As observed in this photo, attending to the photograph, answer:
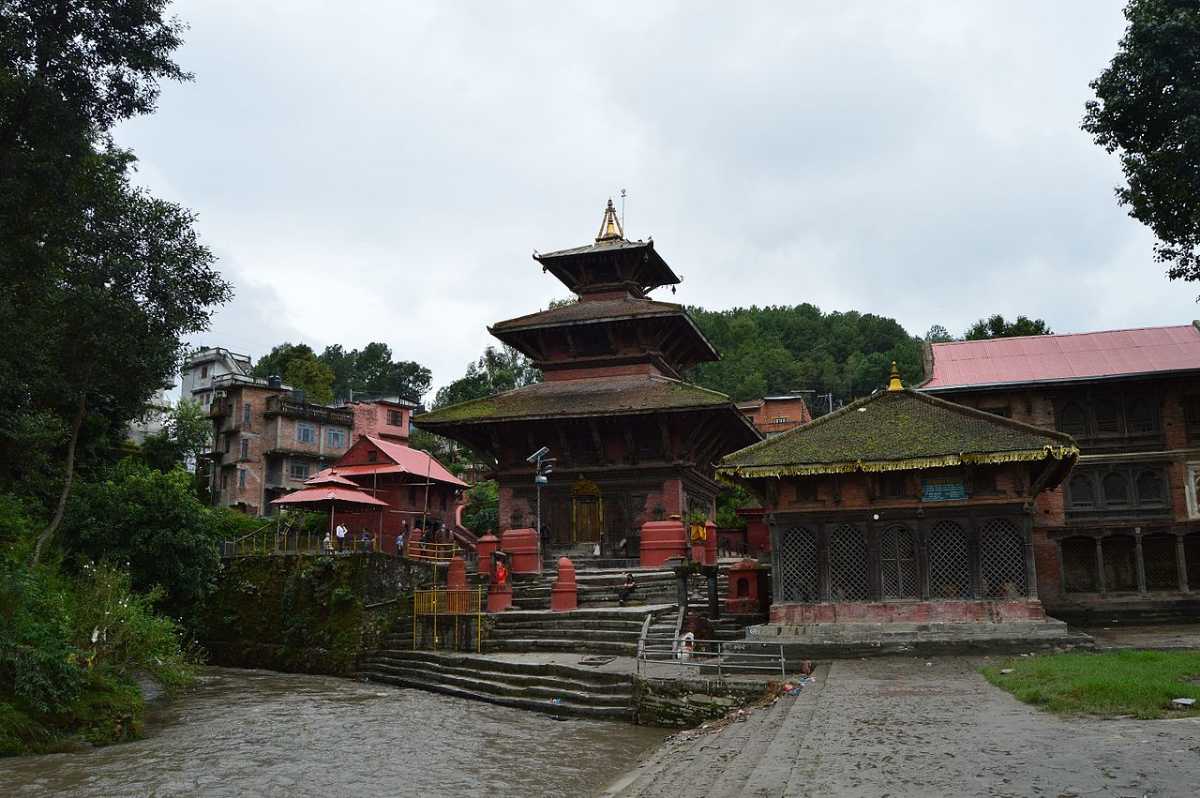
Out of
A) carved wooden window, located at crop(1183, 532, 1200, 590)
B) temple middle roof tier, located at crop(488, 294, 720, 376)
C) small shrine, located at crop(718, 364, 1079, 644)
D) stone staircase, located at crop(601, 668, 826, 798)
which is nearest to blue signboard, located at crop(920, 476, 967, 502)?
small shrine, located at crop(718, 364, 1079, 644)

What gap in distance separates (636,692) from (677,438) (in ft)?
46.7

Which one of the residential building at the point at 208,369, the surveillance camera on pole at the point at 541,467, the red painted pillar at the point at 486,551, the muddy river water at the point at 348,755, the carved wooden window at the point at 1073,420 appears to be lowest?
the muddy river water at the point at 348,755

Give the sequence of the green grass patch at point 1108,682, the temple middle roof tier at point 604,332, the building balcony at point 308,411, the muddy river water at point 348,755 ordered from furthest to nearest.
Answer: the building balcony at point 308,411 → the temple middle roof tier at point 604,332 → the muddy river water at point 348,755 → the green grass patch at point 1108,682

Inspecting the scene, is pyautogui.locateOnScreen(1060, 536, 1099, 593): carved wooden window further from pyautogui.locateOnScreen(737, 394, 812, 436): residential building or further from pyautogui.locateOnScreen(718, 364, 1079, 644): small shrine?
pyautogui.locateOnScreen(737, 394, 812, 436): residential building

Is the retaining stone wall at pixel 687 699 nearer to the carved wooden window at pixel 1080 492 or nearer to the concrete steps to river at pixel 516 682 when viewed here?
the concrete steps to river at pixel 516 682

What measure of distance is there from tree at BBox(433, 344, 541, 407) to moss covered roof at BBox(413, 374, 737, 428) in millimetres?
35771

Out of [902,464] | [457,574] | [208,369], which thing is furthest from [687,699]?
[208,369]

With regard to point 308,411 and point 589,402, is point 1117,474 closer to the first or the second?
point 589,402

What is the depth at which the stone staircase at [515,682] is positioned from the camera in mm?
17938

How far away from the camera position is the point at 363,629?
27.1 m

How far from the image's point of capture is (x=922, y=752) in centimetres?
1038

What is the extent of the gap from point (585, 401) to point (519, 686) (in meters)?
13.4

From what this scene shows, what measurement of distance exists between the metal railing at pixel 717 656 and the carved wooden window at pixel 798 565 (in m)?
1.80

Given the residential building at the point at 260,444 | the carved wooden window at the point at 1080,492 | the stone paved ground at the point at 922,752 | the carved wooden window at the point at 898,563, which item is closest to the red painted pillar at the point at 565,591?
the carved wooden window at the point at 898,563
